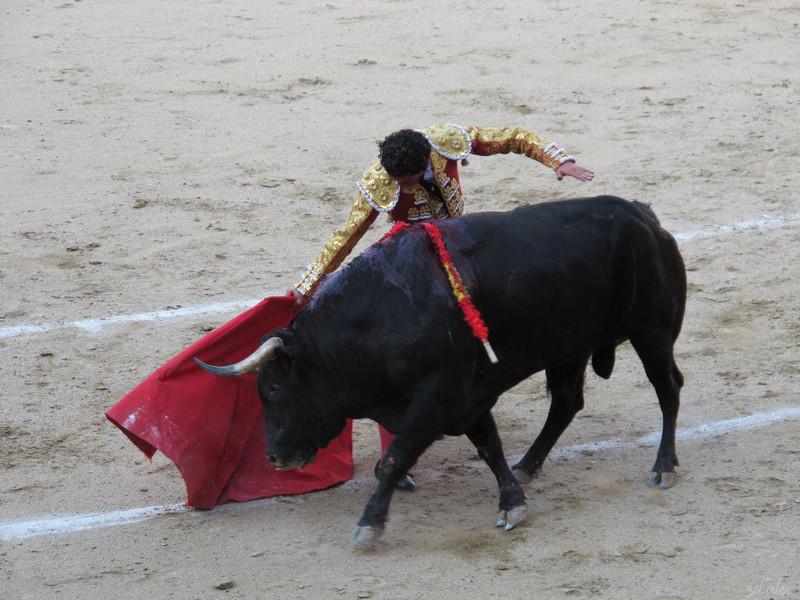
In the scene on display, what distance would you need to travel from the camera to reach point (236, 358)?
442cm

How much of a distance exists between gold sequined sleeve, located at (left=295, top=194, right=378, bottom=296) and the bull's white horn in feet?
1.56

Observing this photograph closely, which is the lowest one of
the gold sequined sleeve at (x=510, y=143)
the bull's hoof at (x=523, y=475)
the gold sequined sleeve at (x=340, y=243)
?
the bull's hoof at (x=523, y=475)

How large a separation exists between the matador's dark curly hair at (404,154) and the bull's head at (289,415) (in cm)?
79

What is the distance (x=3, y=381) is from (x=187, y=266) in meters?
1.52

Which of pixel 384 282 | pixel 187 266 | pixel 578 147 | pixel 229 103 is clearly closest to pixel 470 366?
pixel 384 282

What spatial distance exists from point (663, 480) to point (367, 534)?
4.05ft

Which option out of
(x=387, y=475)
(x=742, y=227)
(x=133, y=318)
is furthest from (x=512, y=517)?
(x=742, y=227)

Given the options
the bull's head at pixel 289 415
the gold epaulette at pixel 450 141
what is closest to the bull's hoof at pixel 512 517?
the bull's head at pixel 289 415

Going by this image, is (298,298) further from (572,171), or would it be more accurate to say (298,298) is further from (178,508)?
(572,171)

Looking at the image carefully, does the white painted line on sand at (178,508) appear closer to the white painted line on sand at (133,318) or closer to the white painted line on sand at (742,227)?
the white painted line on sand at (133,318)

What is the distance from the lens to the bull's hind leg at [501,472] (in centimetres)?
398

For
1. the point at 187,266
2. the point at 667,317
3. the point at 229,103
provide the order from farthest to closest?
the point at 229,103 < the point at 187,266 < the point at 667,317

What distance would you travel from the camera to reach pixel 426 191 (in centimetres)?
432

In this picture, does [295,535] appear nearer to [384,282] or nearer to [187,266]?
[384,282]
